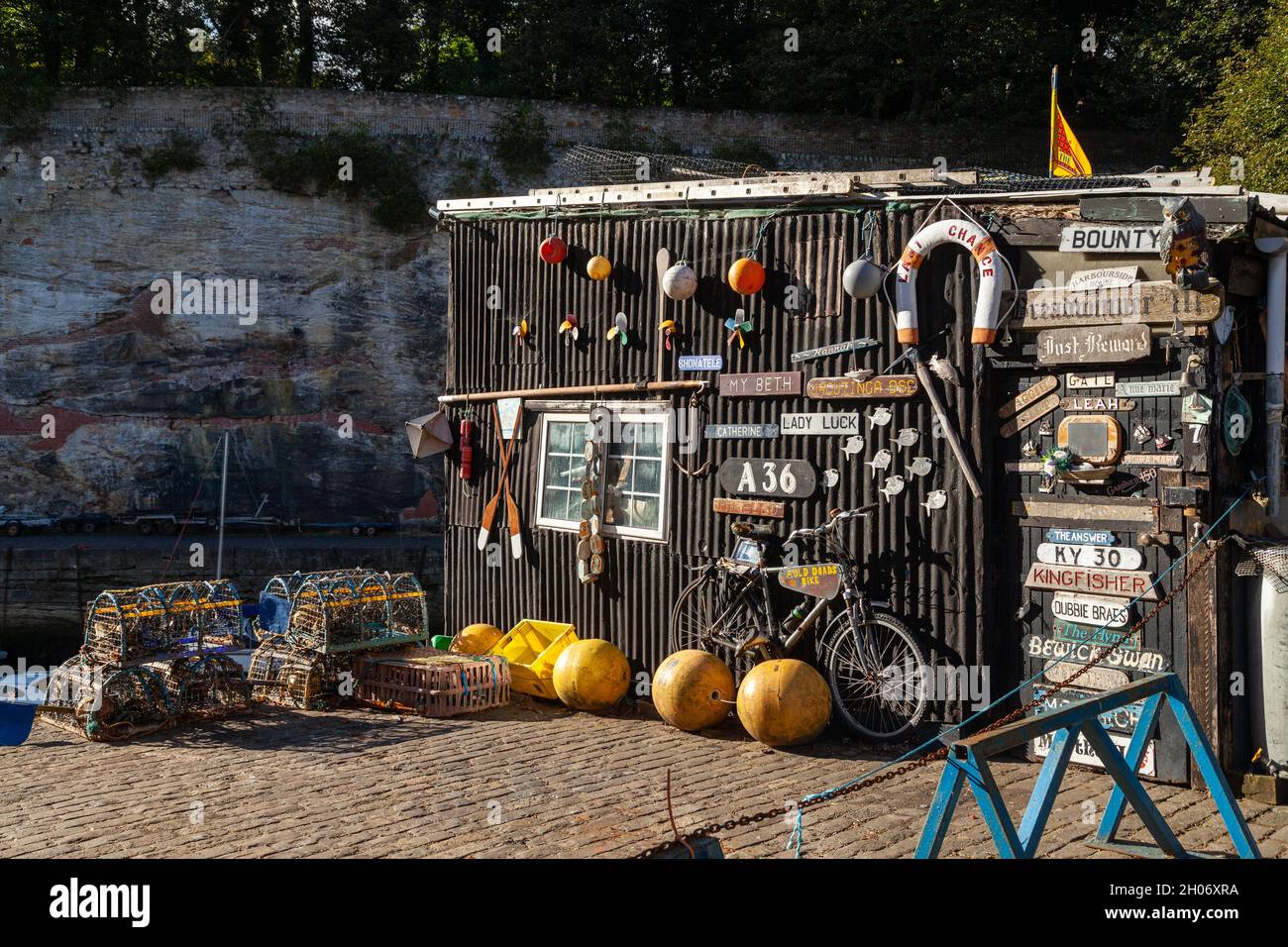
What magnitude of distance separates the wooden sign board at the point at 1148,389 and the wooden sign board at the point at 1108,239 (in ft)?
3.14

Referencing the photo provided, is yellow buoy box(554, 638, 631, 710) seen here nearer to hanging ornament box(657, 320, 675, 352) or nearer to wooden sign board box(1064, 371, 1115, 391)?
hanging ornament box(657, 320, 675, 352)

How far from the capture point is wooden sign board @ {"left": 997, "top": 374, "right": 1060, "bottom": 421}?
8.77 meters

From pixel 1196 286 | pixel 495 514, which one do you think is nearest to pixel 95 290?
pixel 495 514

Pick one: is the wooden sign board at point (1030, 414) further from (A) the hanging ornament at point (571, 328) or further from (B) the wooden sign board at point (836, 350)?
(A) the hanging ornament at point (571, 328)

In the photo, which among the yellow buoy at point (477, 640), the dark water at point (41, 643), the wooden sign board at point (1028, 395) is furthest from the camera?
the dark water at point (41, 643)

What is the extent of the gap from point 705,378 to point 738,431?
2.16ft

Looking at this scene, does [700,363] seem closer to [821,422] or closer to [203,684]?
[821,422]

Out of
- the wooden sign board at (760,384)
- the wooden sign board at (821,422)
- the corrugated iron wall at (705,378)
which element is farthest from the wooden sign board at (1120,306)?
the wooden sign board at (760,384)

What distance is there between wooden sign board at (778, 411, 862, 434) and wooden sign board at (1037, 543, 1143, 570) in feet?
6.22

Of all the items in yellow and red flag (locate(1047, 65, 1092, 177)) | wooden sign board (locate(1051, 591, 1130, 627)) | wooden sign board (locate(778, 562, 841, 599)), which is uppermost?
yellow and red flag (locate(1047, 65, 1092, 177))

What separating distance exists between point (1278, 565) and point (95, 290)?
27.6 meters

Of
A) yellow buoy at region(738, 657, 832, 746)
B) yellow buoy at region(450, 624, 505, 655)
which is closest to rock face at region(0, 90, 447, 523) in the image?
yellow buoy at region(450, 624, 505, 655)

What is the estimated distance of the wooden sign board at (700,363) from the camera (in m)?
10.8

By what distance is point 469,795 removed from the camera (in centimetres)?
808
